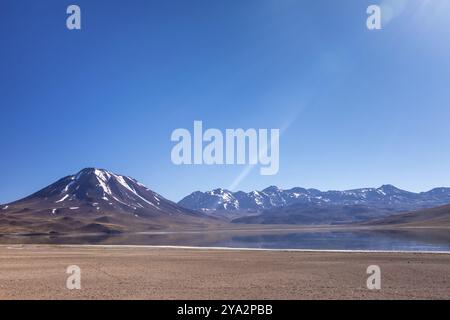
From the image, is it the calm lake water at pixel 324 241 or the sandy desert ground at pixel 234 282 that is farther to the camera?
the calm lake water at pixel 324 241

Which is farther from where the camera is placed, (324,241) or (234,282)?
(324,241)

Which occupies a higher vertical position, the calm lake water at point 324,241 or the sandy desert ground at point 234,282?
the sandy desert ground at point 234,282

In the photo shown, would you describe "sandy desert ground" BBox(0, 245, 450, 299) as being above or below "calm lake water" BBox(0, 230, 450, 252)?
above

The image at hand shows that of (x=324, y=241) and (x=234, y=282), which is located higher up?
(x=234, y=282)

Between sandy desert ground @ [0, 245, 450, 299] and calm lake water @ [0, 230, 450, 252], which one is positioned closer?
sandy desert ground @ [0, 245, 450, 299]
